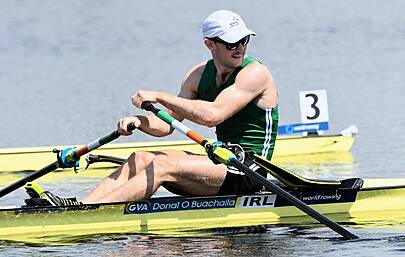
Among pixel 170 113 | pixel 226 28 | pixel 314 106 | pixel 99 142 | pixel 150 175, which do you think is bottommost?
pixel 150 175

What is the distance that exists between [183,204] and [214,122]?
700 millimetres

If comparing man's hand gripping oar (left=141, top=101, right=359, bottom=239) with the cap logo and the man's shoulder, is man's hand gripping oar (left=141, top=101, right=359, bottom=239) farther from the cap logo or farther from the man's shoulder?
the cap logo

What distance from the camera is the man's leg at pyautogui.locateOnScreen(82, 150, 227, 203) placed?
28.6ft

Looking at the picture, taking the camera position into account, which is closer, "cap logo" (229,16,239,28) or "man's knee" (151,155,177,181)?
"man's knee" (151,155,177,181)

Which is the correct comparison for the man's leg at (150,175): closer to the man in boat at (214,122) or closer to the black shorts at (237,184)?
the man in boat at (214,122)

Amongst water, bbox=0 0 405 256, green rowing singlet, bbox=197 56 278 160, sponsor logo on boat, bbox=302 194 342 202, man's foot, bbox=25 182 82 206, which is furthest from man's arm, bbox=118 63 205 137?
sponsor logo on boat, bbox=302 194 342 202

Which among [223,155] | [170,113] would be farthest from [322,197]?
[170,113]

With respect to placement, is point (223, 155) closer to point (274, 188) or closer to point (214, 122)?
point (214, 122)

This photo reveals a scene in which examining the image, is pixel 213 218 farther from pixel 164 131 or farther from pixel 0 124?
pixel 0 124

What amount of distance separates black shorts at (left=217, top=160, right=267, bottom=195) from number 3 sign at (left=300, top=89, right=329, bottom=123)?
569 centimetres

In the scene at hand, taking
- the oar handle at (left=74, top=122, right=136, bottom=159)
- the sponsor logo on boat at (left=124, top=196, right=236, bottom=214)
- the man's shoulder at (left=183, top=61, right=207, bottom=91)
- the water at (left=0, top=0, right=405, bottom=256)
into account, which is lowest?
the sponsor logo on boat at (left=124, top=196, right=236, bottom=214)

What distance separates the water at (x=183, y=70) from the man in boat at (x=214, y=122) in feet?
1.46

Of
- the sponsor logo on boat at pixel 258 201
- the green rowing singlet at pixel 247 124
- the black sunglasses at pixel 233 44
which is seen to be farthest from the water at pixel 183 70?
the black sunglasses at pixel 233 44

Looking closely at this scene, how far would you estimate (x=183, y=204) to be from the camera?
29.1ft
